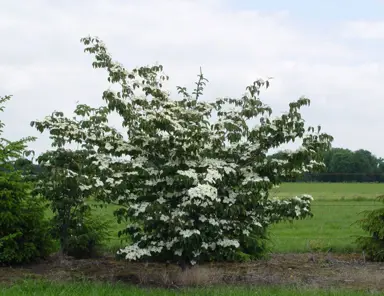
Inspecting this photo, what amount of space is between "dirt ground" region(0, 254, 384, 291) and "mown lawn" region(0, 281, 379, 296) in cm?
64

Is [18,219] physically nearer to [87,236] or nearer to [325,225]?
[87,236]

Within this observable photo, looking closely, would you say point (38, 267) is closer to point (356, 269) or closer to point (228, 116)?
point (228, 116)

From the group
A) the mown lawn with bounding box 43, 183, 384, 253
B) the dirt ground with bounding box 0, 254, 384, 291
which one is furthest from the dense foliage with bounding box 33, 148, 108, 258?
the mown lawn with bounding box 43, 183, 384, 253

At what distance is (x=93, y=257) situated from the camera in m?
12.3

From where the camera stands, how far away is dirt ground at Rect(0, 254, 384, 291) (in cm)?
947

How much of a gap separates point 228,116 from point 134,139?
5.13 ft

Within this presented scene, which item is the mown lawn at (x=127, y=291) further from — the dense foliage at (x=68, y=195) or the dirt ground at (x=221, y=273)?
the dense foliage at (x=68, y=195)

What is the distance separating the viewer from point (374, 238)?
495 inches

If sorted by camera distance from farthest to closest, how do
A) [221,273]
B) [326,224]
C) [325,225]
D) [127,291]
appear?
1. [326,224]
2. [325,225]
3. [221,273]
4. [127,291]

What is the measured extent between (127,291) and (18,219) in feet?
11.5

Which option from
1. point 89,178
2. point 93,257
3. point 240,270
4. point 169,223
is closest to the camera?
point 169,223

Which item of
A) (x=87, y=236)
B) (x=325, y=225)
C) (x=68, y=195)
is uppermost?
(x=68, y=195)

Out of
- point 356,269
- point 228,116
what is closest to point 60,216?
point 228,116

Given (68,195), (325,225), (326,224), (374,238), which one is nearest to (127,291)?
(68,195)
